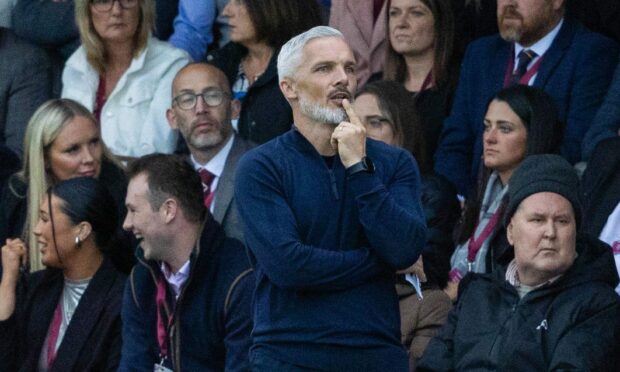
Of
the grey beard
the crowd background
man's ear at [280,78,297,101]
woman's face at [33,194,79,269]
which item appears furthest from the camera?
woman's face at [33,194,79,269]

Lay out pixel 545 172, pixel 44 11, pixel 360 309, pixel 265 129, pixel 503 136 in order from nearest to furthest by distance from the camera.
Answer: pixel 360 309, pixel 545 172, pixel 503 136, pixel 265 129, pixel 44 11

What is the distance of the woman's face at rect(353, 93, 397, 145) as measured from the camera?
7570mm

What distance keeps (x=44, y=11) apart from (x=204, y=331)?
3.28 m

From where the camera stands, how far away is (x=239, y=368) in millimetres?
6418

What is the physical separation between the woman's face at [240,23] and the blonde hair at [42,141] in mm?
920

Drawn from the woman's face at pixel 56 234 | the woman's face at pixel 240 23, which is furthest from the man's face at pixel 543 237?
the woman's face at pixel 240 23

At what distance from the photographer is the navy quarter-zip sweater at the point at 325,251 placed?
5.12 metres

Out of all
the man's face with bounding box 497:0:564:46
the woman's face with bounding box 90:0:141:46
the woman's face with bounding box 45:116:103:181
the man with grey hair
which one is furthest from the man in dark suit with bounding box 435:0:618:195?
the man with grey hair

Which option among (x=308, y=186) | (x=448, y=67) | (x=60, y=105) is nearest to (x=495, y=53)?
(x=448, y=67)

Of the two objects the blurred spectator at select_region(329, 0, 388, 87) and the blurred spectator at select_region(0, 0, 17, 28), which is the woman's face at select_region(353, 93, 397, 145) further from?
the blurred spectator at select_region(0, 0, 17, 28)

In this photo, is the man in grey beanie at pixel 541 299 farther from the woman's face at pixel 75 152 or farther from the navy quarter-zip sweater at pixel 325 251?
the woman's face at pixel 75 152

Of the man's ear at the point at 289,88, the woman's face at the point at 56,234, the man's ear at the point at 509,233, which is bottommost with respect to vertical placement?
the woman's face at the point at 56,234

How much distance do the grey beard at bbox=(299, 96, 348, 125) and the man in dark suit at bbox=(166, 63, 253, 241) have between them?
2312mm

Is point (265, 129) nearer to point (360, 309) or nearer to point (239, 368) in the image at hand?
point (239, 368)
